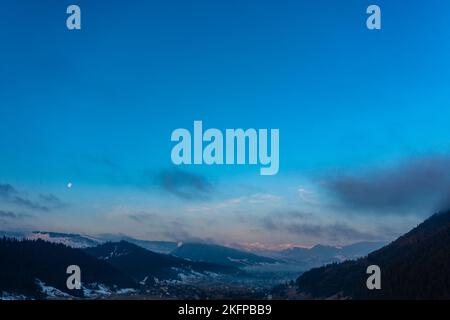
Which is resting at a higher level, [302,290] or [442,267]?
[442,267]

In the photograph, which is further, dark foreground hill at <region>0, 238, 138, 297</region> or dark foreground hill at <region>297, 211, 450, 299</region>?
dark foreground hill at <region>0, 238, 138, 297</region>

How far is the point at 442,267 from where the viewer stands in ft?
424

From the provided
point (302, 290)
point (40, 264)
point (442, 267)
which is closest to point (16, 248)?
point (40, 264)

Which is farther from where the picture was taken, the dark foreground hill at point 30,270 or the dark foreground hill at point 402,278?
the dark foreground hill at point 30,270

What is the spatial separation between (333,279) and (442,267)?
175ft

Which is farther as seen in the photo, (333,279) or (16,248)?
(16,248)

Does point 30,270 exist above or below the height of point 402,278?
below

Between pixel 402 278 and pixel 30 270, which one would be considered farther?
pixel 30 270
